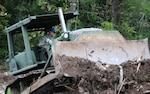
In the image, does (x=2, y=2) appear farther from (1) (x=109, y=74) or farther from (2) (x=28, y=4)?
(1) (x=109, y=74)

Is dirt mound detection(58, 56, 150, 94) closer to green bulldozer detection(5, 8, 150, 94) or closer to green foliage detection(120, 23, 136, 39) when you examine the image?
green bulldozer detection(5, 8, 150, 94)

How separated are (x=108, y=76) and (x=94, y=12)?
39.1 ft

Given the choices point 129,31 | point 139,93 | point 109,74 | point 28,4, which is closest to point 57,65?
point 109,74

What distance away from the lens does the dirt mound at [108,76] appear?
5742 millimetres

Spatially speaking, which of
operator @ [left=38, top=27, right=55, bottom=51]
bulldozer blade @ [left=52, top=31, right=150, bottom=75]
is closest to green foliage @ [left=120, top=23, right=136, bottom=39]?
operator @ [left=38, top=27, right=55, bottom=51]

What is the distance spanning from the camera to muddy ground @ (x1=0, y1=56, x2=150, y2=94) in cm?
574

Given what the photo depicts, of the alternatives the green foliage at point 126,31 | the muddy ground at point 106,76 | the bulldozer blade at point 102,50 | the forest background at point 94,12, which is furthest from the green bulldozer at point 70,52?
the forest background at point 94,12

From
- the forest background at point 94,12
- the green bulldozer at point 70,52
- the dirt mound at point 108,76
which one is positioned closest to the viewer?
the dirt mound at point 108,76

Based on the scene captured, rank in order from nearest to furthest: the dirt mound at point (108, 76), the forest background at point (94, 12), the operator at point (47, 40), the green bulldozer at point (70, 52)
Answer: the dirt mound at point (108, 76)
the green bulldozer at point (70, 52)
the operator at point (47, 40)
the forest background at point (94, 12)

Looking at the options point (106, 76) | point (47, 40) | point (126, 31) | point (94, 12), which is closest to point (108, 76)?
point (106, 76)

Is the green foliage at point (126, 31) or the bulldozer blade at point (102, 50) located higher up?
the bulldozer blade at point (102, 50)

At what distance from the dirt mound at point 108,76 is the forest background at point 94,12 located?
10.3 m

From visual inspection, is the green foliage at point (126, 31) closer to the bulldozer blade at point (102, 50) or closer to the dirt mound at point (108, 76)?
the bulldozer blade at point (102, 50)

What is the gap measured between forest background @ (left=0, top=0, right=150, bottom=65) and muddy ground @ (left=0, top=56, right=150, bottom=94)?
10313mm
